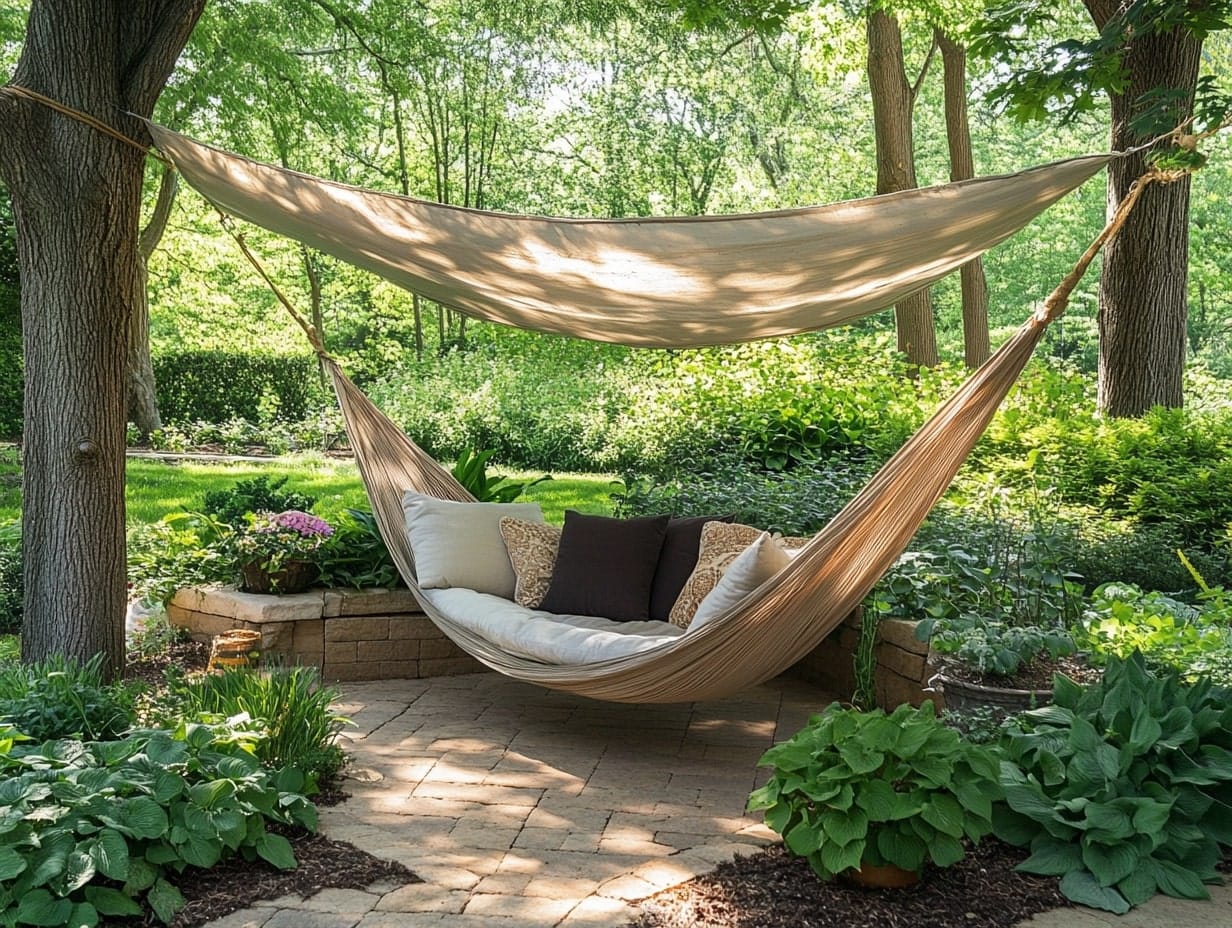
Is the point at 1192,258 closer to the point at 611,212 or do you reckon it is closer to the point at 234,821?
the point at 611,212

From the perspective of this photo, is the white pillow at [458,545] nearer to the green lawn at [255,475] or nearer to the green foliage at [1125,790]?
the green foliage at [1125,790]

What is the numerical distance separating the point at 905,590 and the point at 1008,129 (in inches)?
536

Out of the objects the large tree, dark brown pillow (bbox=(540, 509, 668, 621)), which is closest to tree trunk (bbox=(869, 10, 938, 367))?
the large tree

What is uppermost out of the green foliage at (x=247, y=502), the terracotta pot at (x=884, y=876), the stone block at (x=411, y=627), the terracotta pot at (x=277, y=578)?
the green foliage at (x=247, y=502)

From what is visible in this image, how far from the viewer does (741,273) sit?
3049 millimetres

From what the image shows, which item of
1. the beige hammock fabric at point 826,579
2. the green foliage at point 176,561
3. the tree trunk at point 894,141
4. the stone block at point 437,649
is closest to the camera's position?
→ the beige hammock fabric at point 826,579

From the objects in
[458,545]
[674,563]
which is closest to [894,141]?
[674,563]

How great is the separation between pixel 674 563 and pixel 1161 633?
1431mm

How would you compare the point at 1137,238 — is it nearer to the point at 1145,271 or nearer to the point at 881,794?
the point at 1145,271

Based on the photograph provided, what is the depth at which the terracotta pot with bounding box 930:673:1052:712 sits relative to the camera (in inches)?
110

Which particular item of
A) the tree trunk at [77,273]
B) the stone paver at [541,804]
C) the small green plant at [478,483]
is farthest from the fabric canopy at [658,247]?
the stone paver at [541,804]

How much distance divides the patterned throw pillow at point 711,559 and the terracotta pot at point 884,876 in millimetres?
1343

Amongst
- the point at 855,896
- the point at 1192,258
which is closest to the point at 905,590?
the point at 855,896

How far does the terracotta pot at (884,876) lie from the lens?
87.7 inches
